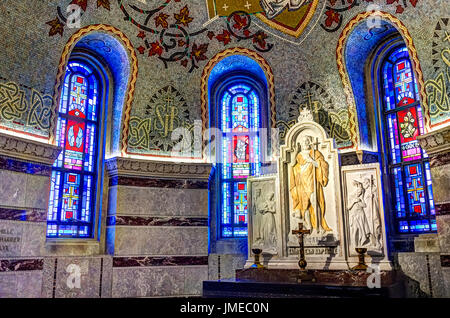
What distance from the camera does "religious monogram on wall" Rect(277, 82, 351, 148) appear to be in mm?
11195

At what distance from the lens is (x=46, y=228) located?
31.7 ft

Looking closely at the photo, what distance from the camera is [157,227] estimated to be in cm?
1116

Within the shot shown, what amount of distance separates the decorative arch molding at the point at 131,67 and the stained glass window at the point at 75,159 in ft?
3.00

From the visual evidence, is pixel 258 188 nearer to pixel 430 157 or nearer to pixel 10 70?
pixel 430 157

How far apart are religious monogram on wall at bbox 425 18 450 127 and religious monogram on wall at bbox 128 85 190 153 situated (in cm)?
606

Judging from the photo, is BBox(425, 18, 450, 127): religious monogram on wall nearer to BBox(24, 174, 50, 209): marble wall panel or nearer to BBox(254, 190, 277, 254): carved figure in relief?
BBox(254, 190, 277, 254): carved figure in relief

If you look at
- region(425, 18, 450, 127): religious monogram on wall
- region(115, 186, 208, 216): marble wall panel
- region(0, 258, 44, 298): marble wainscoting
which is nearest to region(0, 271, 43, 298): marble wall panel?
region(0, 258, 44, 298): marble wainscoting

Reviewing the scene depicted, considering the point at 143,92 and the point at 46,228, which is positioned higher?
the point at 143,92

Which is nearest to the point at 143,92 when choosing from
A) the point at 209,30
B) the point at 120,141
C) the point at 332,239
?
the point at 120,141

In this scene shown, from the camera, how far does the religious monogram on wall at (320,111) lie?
11.2 metres

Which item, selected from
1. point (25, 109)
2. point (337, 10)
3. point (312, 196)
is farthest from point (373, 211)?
point (25, 109)

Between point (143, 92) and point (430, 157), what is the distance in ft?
23.4

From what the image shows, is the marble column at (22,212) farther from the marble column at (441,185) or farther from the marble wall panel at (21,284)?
the marble column at (441,185)

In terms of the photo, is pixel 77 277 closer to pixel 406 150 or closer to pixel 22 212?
pixel 22 212
